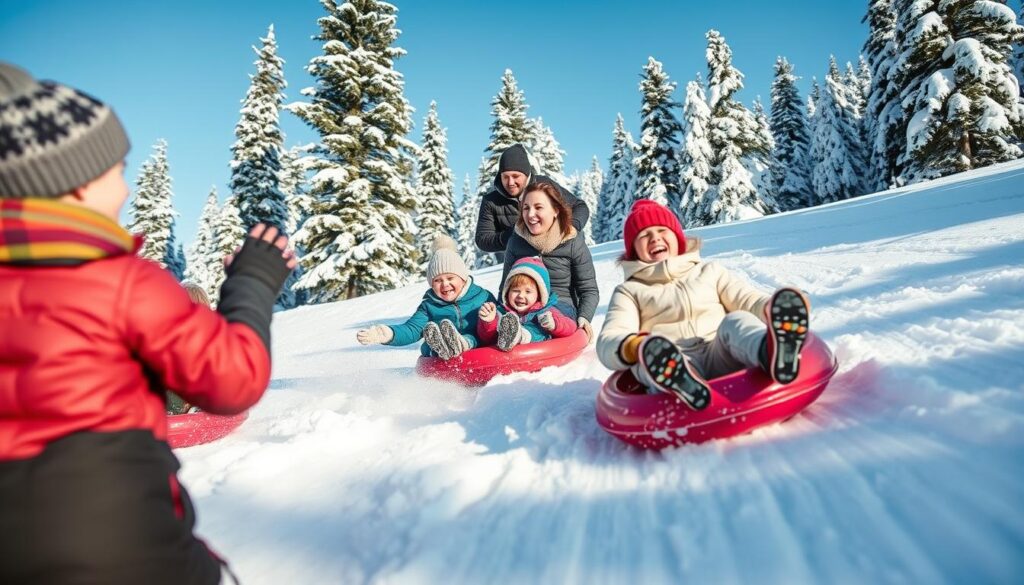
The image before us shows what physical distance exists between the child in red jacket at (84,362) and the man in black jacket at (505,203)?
4066 millimetres

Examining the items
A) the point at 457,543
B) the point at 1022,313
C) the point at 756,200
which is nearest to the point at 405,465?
the point at 457,543

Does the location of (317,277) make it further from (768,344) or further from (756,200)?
(756,200)

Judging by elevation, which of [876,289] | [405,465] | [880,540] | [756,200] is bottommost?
[405,465]

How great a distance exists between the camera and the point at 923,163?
1758cm

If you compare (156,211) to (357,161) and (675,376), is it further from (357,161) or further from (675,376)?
(675,376)

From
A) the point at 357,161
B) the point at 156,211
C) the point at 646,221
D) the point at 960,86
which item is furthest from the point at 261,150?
the point at 960,86

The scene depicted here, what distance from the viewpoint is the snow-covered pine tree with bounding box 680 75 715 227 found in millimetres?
23484

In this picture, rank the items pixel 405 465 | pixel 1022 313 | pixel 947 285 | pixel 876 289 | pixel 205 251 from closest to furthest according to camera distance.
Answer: pixel 405 465
pixel 1022 313
pixel 947 285
pixel 876 289
pixel 205 251

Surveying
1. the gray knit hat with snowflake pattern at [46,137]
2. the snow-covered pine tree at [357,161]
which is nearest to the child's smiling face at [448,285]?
the gray knit hat with snowflake pattern at [46,137]

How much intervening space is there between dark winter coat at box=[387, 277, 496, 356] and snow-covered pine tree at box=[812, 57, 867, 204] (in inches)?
1188

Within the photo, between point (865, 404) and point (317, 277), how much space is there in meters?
14.9

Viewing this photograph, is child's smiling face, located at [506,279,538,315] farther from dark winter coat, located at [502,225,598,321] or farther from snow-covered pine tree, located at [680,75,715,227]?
snow-covered pine tree, located at [680,75,715,227]

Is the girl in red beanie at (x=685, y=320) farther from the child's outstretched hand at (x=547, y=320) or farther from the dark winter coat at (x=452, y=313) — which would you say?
the dark winter coat at (x=452, y=313)

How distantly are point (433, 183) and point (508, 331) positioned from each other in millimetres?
27337
